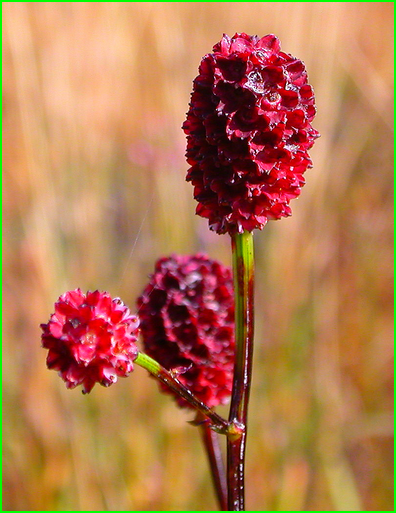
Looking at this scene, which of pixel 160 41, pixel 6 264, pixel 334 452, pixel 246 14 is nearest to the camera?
pixel 334 452

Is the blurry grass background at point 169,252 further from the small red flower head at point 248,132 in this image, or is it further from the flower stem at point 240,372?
the small red flower head at point 248,132

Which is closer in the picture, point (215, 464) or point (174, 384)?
point (174, 384)

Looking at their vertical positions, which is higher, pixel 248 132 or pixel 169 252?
pixel 248 132

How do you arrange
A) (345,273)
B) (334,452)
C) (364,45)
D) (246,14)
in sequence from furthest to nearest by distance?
1. (246,14)
2. (364,45)
3. (345,273)
4. (334,452)

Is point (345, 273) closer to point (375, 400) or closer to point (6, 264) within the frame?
point (375, 400)

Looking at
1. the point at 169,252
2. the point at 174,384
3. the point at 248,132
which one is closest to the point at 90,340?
the point at 174,384

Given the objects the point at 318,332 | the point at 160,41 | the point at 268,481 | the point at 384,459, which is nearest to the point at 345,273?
the point at 318,332

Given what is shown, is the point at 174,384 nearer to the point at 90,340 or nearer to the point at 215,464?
the point at 90,340
